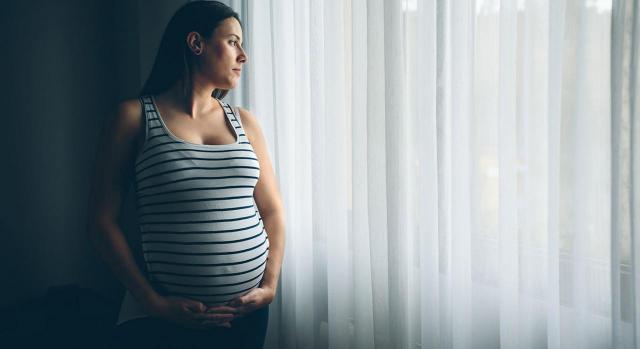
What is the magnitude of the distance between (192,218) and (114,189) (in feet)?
0.63

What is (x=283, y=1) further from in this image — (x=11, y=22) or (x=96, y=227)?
(x=11, y=22)

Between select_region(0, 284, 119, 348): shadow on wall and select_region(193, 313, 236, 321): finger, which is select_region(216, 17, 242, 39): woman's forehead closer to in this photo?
select_region(193, 313, 236, 321): finger

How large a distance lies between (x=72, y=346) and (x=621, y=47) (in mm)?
1578

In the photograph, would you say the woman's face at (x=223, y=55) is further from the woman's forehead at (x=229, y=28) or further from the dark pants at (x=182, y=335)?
the dark pants at (x=182, y=335)

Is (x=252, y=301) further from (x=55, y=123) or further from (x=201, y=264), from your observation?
(x=55, y=123)

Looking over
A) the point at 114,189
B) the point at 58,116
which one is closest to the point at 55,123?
the point at 58,116

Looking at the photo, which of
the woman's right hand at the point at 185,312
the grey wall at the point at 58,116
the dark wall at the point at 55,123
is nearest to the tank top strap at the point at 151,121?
the woman's right hand at the point at 185,312

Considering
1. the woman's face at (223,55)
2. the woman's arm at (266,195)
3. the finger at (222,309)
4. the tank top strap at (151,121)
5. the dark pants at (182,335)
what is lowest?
the dark pants at (182,335)

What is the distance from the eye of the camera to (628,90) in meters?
0.86

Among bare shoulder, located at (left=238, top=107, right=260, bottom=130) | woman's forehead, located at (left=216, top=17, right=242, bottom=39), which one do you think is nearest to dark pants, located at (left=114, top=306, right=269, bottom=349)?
bare shoulder, located at (left=238, top=107, right=260, bottom=130)

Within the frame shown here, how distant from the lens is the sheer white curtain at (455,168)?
0.91 meters

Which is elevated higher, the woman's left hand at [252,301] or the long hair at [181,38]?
the long hair at [181,38]

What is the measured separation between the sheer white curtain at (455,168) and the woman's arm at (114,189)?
1.64 ft

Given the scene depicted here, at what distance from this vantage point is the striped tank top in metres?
1.04
